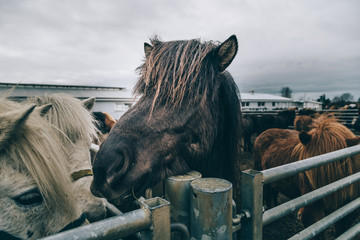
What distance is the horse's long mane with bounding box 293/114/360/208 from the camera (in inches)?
93.1

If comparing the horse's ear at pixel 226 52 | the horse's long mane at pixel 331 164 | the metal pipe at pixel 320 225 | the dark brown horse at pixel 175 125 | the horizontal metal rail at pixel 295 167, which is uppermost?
the horse's ear at pixel 226 52

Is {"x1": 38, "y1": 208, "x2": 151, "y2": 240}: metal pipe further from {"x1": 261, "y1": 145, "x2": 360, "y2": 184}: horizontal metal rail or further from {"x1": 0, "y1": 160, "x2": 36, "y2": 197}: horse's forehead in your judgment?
{"x1": 0, "y1": 160, "x2": 36, "y2": 197}: horse's forehead

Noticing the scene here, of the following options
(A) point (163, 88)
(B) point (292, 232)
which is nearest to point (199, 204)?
(A) point (163, 88)

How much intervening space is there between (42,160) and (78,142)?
726mm

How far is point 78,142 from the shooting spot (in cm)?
205

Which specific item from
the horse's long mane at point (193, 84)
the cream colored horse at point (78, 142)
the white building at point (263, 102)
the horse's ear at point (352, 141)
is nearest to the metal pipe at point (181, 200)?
the horse's long mane at point (193, 84)

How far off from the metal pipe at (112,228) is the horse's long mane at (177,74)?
2.81ft

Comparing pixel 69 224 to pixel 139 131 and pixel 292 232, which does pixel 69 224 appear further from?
pixel 292 232

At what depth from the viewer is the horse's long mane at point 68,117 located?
2.04m

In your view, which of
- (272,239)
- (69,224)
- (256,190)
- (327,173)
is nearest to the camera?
(256,190)

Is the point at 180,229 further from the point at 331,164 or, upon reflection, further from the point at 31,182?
the point at 331,164

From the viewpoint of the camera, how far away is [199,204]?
2.58 feet

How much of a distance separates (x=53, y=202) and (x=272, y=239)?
11.8ft

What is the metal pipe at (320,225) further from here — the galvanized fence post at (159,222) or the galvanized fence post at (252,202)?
the galvanized fence post at (159,222)
